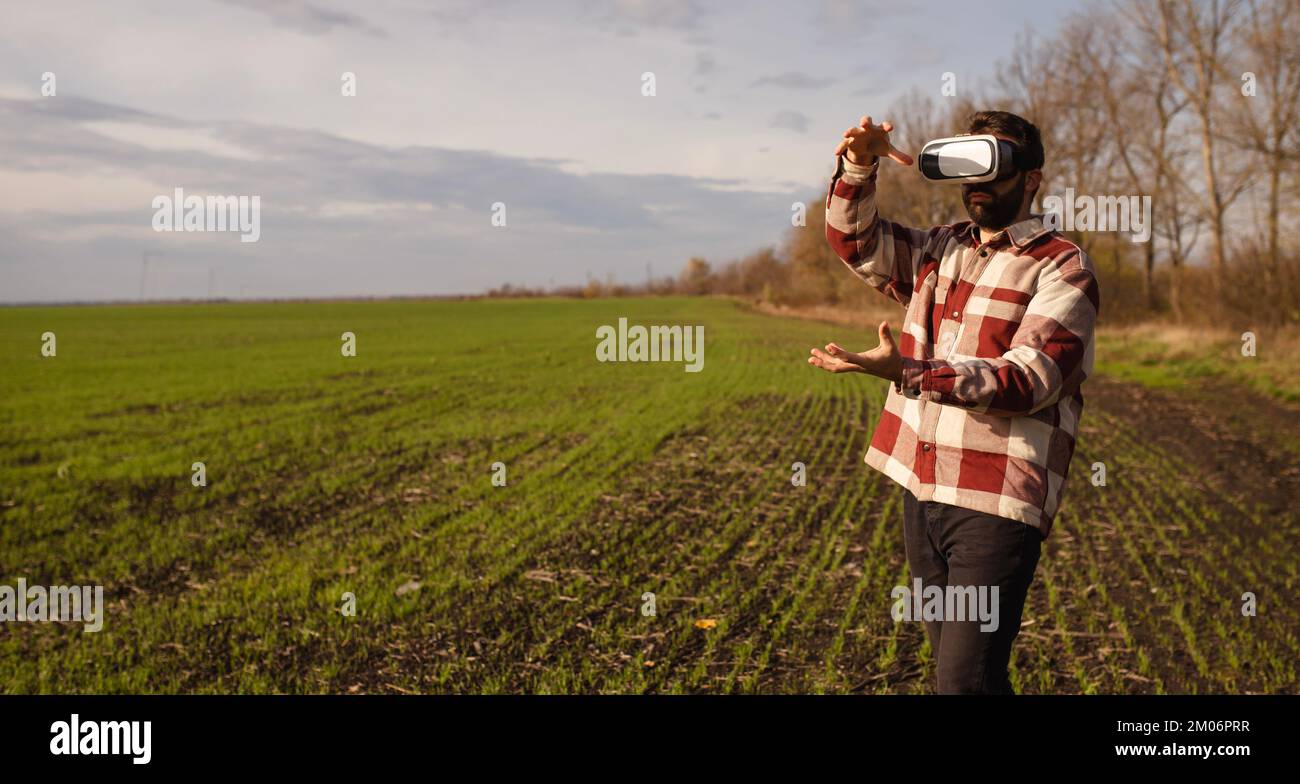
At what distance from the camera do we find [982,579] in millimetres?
3002

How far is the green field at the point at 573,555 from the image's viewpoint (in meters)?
A: 5.61

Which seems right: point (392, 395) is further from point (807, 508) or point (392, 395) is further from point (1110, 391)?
point (1110, 391)

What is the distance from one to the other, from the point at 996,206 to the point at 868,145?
51 centimetres

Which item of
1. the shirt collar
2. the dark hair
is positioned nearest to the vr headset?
the dark hair

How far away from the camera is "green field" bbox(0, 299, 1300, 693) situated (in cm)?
561

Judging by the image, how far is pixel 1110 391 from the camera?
1997 cm

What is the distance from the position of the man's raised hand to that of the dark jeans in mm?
1284

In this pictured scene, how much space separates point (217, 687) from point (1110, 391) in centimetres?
1962

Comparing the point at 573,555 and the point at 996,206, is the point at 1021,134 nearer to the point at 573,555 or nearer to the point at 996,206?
the point at 996,206

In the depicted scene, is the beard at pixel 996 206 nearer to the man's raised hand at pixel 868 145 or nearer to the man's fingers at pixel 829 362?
the man's raised hand at pixel 868 145

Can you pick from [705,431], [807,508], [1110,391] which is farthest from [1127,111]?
[807,508]

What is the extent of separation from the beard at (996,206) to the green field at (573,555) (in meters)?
3.16

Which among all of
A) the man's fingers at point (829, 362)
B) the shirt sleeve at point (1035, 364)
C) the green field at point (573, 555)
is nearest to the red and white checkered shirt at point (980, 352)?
the shirt sleeve at point (1035, 364)

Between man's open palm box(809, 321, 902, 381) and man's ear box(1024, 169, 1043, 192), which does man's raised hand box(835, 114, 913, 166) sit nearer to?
man's ear box(1024, 169, 1043, 192)
